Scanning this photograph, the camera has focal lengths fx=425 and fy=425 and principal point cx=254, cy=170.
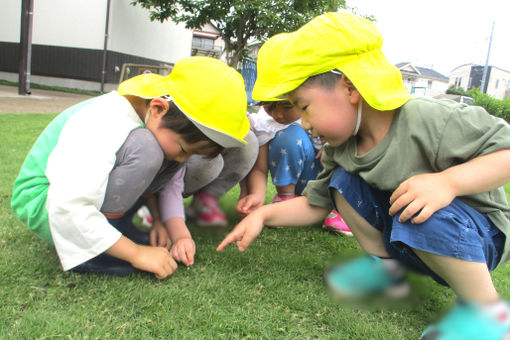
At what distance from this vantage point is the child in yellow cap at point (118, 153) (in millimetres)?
1246

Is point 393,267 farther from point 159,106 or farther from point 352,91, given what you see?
point 159,106

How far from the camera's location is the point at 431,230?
1156 millimetres

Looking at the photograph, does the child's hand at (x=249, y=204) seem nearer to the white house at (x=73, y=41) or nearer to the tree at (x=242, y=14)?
the tree at (x=242, y=14)

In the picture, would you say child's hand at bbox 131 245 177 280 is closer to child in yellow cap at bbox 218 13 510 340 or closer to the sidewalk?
child in yellow cap at bbox 218 13 510 340

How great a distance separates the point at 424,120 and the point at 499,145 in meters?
0.21

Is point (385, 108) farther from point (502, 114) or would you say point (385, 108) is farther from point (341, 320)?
point (502, 114)

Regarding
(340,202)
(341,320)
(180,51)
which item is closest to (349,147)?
(340,202)

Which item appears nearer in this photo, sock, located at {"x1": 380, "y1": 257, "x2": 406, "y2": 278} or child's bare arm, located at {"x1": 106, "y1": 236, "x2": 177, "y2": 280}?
child's bare arm, located at {"x1": 106, "y1": 236, "x2": 177, "y2": 280}

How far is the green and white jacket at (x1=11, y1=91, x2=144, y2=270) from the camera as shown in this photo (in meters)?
1.23

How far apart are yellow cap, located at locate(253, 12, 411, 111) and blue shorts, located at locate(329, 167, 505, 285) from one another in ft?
1.07

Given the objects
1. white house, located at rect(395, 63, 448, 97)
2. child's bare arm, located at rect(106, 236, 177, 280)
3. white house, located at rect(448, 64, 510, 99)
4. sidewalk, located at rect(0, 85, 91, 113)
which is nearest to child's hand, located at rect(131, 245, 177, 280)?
child's bare arm, located at rect(106, 236, 177, 280)

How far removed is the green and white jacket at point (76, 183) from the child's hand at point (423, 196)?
0.85 metres

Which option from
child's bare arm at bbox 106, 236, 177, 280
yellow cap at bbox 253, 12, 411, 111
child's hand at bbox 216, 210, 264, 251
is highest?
yellow cap at bbox 253, 12, 411, 111

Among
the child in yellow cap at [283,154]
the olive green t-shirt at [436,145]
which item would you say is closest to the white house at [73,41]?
the child in yellow cap at [283,154]
